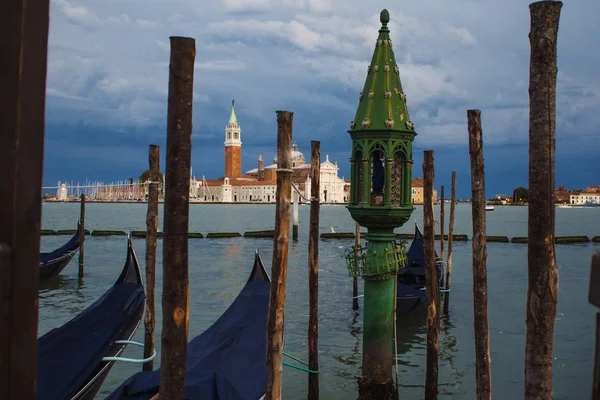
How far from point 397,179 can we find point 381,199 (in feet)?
0.64

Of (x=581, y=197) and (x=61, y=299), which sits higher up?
(x=581, y=197)

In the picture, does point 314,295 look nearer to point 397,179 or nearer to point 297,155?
point 397,179

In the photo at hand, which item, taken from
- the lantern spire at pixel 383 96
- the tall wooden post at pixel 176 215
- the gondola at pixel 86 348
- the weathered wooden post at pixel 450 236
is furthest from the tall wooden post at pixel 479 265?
the weathered wooden post at pixel 450 236

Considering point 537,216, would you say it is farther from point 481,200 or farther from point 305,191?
point 305,191

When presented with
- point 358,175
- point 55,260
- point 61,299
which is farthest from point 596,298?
point 55,260

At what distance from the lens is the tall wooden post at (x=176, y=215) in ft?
7.89

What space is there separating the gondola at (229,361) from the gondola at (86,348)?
0.61 metres

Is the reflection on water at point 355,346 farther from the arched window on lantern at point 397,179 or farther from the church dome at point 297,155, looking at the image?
the church dome at point 297,155

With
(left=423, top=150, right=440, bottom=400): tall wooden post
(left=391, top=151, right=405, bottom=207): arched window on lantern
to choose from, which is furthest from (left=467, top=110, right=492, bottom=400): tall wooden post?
(left=423, top=150, right=440, bottom=400): tall wooden post

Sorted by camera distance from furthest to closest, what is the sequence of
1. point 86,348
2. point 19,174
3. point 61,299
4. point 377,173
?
point 61,299 < point 377,173 < point 86,348 < point 19,174

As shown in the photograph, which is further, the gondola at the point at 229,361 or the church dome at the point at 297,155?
the church dome at the point at 297,155

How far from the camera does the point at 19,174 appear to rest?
0.82m

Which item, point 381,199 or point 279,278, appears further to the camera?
point 381,199

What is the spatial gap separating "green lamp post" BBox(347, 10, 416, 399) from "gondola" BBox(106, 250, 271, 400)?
84 cm
